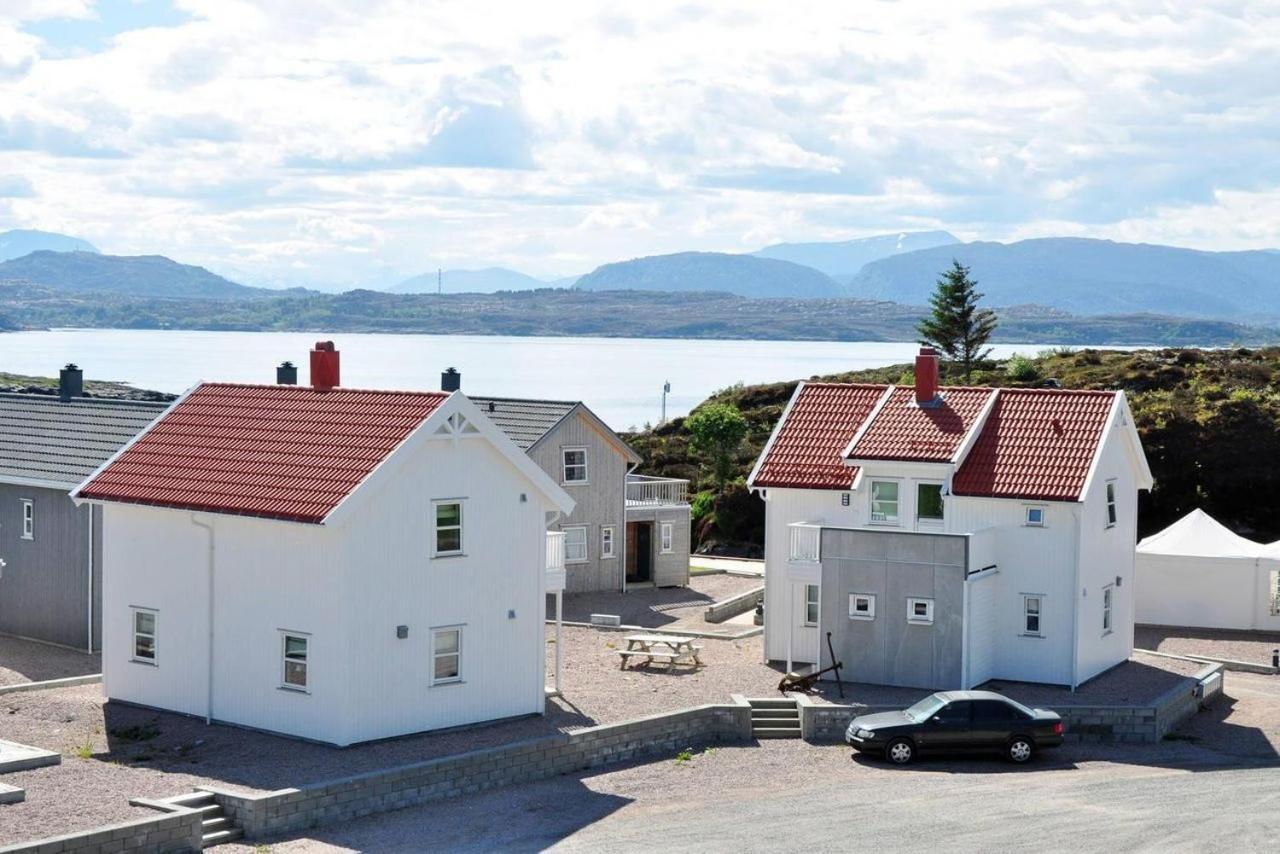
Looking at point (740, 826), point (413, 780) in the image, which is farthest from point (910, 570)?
point (413, 780)

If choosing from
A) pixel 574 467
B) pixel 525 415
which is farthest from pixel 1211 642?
pixel 525 415

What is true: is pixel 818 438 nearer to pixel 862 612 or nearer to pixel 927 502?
pixel 927 502

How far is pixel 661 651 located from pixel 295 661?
1048cm

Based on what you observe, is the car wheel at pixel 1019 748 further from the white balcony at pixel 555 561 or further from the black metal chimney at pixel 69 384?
the black metal chimney at pixel 69 384

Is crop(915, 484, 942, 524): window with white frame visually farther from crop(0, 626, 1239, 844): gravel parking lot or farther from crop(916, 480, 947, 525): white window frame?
crop(0, 626, 1239, 844): gravel parking lot

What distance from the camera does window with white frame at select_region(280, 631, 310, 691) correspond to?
2730 cm

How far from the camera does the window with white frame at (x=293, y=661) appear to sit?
27.3 metres

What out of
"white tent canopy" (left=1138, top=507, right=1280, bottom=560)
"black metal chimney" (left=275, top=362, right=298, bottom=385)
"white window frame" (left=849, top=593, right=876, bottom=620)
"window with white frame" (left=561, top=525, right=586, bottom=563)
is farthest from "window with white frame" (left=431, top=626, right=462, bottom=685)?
"white tent canopy" (left=1138, top=507, right=1280, bottom=560)

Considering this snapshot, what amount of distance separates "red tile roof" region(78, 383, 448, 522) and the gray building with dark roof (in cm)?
592

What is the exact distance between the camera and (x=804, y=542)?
3500 cm

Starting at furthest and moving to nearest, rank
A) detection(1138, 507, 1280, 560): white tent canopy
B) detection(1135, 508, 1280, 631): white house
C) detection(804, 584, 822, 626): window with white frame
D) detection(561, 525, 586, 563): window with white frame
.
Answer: detection(561, 525, 586, 563): window with white frame < detection(1138, 507, 1280, 560): white tent canopy < detection(1135, 508, 1280, 631): white house < detection(804, 584, 822, 626): window with white frame

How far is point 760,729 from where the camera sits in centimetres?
3078

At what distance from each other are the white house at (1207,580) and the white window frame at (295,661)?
1015 inches

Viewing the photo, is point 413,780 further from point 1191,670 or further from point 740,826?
point 1191,670
